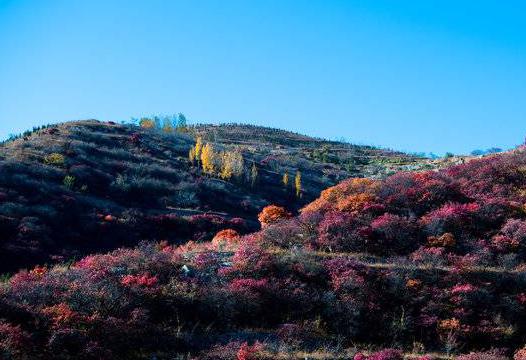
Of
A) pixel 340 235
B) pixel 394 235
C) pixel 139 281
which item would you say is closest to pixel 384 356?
pixel 139 281

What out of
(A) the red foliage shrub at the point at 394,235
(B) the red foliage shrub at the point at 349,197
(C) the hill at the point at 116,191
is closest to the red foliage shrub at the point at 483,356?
(A) the red foliage shrub at the point at 394,235

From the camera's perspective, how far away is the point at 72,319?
10633 mm

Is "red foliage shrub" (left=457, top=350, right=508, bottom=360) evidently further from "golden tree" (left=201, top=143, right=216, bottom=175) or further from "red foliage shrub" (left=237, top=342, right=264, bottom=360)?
"golden tree" (left=201, top=143, right=216, bottom=175)

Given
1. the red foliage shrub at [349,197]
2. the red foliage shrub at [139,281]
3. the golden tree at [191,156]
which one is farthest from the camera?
the golden tree at [191,156]

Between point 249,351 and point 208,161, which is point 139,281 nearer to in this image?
point 249,351

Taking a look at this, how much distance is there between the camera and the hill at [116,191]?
37.8m

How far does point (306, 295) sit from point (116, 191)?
140 ft

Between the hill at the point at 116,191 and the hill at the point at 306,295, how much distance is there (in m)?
20.2

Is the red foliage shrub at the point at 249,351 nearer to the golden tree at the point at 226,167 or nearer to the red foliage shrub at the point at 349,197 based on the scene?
the red foliage shrub at the point at 349,197

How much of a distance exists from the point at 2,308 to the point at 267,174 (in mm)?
67577

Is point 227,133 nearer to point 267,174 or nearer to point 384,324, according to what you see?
point 267,174

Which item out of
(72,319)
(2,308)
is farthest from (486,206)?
(2,308)

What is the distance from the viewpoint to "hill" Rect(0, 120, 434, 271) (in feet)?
124

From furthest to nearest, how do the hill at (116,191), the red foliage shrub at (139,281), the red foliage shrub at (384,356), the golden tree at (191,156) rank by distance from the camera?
the golden tree at (191,156) → the hill at (116,191) → the red foliage shrub at (139,281) → the red foliage shrub at (384,356)
